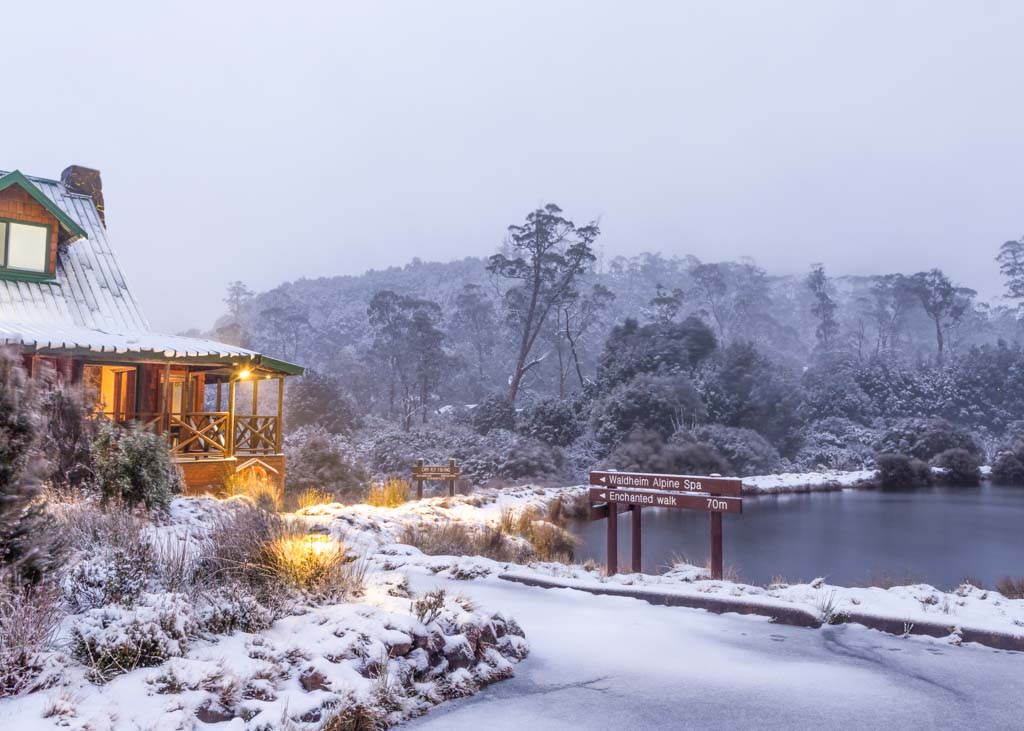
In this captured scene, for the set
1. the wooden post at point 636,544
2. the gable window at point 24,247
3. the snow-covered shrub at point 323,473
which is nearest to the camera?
the wooden post at point 636,544

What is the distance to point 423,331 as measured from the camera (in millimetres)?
54594

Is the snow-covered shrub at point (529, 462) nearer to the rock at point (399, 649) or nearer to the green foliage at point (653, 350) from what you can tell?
the green foliage at point (653, 350)

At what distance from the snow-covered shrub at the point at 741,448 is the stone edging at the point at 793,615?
104 feet

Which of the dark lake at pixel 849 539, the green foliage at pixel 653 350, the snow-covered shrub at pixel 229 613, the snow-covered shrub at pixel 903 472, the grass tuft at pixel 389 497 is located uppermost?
the green foliage at pixel 653 350

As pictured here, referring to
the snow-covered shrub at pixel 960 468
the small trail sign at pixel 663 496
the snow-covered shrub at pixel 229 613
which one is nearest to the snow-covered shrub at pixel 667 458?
the snow-covered shrub at pixel 960 468

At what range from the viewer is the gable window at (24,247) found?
17344mm

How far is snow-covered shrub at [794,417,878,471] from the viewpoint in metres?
43.2

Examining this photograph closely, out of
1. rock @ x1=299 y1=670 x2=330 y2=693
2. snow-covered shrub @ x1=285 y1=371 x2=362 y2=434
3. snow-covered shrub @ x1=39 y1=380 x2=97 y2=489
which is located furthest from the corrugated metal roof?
snow-covered shrub @ x1=285 y1=371 x2=362 y2=434

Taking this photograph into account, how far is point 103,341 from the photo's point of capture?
1524cm

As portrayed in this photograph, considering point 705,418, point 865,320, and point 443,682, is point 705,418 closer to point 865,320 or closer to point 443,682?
point 443,682

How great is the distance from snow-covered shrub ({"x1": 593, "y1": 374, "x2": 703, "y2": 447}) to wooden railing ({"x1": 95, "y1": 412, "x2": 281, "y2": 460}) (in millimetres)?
23608

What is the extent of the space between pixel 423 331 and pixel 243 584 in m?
49.0

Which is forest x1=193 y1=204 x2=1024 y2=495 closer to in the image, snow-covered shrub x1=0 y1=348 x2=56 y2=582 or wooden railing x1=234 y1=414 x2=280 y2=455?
wooden railing x1=234 y1=414 x2=280 y2=455

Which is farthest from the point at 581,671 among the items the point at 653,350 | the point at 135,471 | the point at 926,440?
the point at 926,440
